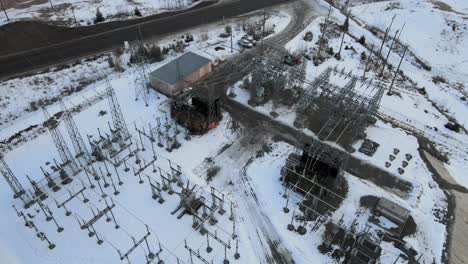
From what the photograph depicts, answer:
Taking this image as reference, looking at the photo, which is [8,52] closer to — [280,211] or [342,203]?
[280,211]

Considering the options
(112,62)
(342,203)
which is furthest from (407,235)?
(112,62)

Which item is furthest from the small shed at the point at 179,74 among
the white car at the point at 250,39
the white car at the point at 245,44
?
the white car at the point at 250,39

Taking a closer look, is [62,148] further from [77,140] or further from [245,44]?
[245,44]

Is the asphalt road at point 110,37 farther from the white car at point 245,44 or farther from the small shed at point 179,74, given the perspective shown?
the small shed at point 179,74

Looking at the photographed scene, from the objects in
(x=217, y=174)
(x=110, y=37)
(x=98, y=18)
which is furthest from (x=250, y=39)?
(x=217, y=174)

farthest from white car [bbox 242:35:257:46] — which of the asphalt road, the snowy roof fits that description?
the snowy roof

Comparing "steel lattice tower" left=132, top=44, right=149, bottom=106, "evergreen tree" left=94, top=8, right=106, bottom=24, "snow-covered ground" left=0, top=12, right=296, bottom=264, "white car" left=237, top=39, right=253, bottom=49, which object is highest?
"evergreen tree" left=94, top=8, right=106, bottom=24

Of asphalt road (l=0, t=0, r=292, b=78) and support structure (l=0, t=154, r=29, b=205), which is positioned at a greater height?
asphalt road (l=0, t=0, r=292, b=78)

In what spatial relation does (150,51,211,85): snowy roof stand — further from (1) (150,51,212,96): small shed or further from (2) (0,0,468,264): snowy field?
(2) (0,0,468,264): snowy field
